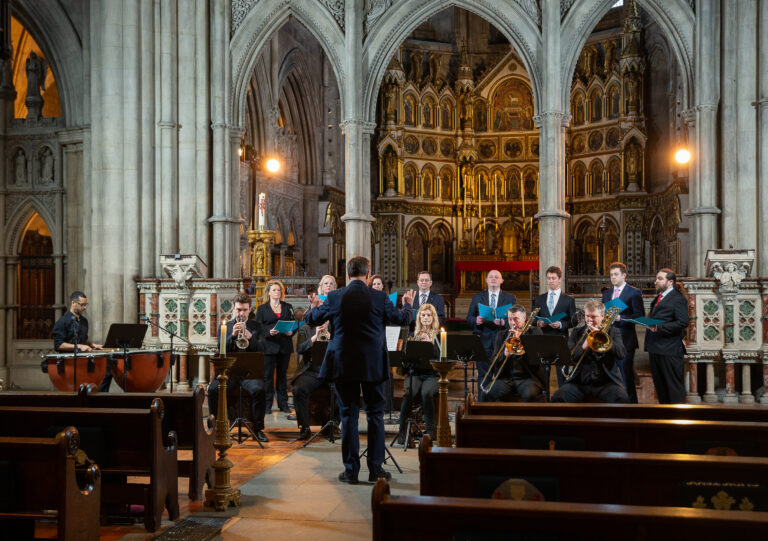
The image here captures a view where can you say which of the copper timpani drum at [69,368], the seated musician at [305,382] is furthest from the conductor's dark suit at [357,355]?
the copper timpani drum at [69,368]

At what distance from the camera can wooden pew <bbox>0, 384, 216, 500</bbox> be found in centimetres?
583

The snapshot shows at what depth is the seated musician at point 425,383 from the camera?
8.08 meters

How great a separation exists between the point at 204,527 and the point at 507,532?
3.05 meters

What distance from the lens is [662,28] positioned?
12742mm

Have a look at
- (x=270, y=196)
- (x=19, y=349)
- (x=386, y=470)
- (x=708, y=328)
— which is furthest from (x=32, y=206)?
(x=708, y=328)

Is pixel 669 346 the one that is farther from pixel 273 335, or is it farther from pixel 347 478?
pixel 273 335

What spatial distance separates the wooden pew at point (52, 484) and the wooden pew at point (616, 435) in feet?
6.95

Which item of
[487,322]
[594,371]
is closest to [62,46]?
[487,322]

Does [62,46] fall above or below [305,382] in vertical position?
above

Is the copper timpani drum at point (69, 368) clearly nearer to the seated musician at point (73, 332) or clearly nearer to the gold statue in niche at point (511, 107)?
the seated musician at point (73, 332)

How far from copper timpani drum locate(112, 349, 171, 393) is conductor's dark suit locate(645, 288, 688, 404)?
19.9ft

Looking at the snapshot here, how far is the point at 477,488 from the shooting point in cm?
376

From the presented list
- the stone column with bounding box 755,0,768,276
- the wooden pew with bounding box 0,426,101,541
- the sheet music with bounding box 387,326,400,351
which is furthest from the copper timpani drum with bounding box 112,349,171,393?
the stone column with bounding box 755,0,768,276

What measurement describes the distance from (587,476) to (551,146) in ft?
32.0
